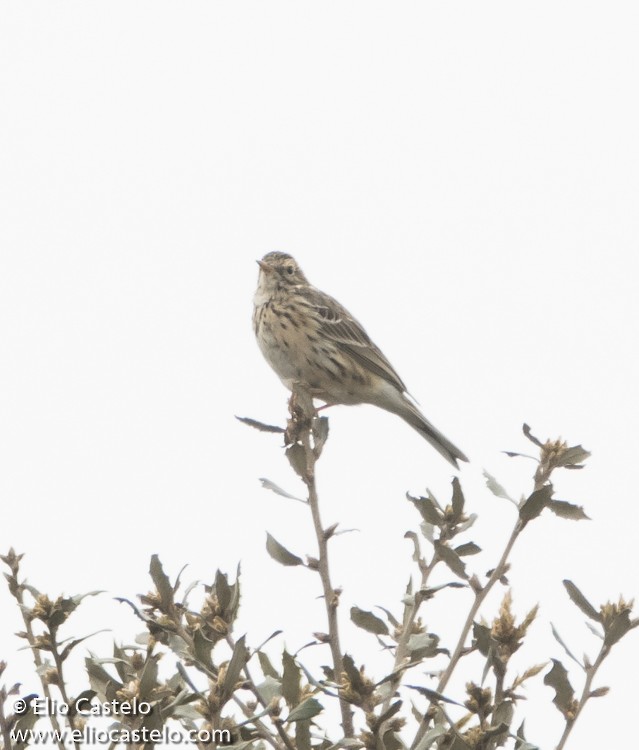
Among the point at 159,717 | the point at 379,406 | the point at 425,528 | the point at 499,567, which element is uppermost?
the point at 379,406

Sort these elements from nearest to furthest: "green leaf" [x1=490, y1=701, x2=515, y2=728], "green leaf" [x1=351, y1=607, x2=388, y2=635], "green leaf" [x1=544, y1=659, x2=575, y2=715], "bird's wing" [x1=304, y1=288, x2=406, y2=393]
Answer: "green leaf" [x1=490, y1=701, x2=515, y2=728], "green leaf" [x1=544, y1=659, x2=575, y2=715], "green leaf" [x1=351, y1=607, x2=388, y2=635], "bird's wing" [x1=304, y1=288, x2=406, y2=393]

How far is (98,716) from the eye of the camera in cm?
371

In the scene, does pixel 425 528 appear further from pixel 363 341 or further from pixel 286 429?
pixel 363 341

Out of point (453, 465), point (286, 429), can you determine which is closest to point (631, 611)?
point (286, 429)

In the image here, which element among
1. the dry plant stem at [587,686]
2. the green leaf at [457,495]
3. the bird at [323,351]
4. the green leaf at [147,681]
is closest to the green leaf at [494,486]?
the green leaf at [457,495]

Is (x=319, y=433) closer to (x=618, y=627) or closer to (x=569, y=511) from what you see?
(x=569, y=511)

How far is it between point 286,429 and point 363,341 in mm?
6064

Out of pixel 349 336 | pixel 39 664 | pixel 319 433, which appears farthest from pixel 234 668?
pixel 349 336

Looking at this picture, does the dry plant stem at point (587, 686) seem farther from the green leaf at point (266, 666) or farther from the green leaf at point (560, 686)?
the green leaf at point (266, 666)

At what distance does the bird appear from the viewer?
33.4ft

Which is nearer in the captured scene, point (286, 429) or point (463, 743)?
point (463, 743)

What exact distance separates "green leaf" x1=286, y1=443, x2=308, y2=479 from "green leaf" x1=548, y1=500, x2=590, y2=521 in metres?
0.98

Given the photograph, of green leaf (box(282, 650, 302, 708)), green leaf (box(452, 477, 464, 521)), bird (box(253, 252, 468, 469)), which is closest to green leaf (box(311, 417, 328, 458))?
green leaf (box(452, 477, 464, 521))

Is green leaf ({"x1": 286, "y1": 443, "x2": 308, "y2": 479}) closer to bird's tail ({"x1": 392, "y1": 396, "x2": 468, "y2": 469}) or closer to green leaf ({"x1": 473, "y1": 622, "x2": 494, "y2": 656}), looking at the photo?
green leaf ({"x1": 473, "y1": 622, "x2": 494, "y2": 656})
